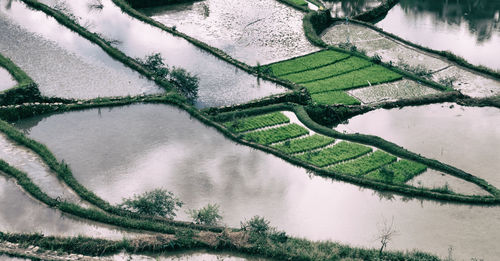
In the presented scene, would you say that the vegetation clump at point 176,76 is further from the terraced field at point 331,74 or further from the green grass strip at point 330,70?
the green grass strip at point 330,70

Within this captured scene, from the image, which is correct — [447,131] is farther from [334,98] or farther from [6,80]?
[6,80]

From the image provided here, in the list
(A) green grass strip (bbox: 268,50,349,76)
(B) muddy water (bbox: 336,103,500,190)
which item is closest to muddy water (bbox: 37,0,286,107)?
(A) green grass strip (bbox: 268,50,349,76)

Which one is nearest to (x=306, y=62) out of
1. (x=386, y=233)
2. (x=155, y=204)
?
(x=386, y=233)

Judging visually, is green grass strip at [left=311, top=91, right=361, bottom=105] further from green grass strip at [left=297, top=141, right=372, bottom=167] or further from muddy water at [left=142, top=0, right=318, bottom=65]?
muddy water at [left=142, top=0, right=318, bottom=65]

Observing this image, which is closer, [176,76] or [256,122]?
[256,122]

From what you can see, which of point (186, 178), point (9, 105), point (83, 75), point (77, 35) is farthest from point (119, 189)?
point (77, 35)

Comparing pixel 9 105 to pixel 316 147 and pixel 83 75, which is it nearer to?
pixel 83 75

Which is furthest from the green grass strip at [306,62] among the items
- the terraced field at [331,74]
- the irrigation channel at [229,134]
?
the irrigation channel at [229,134]
